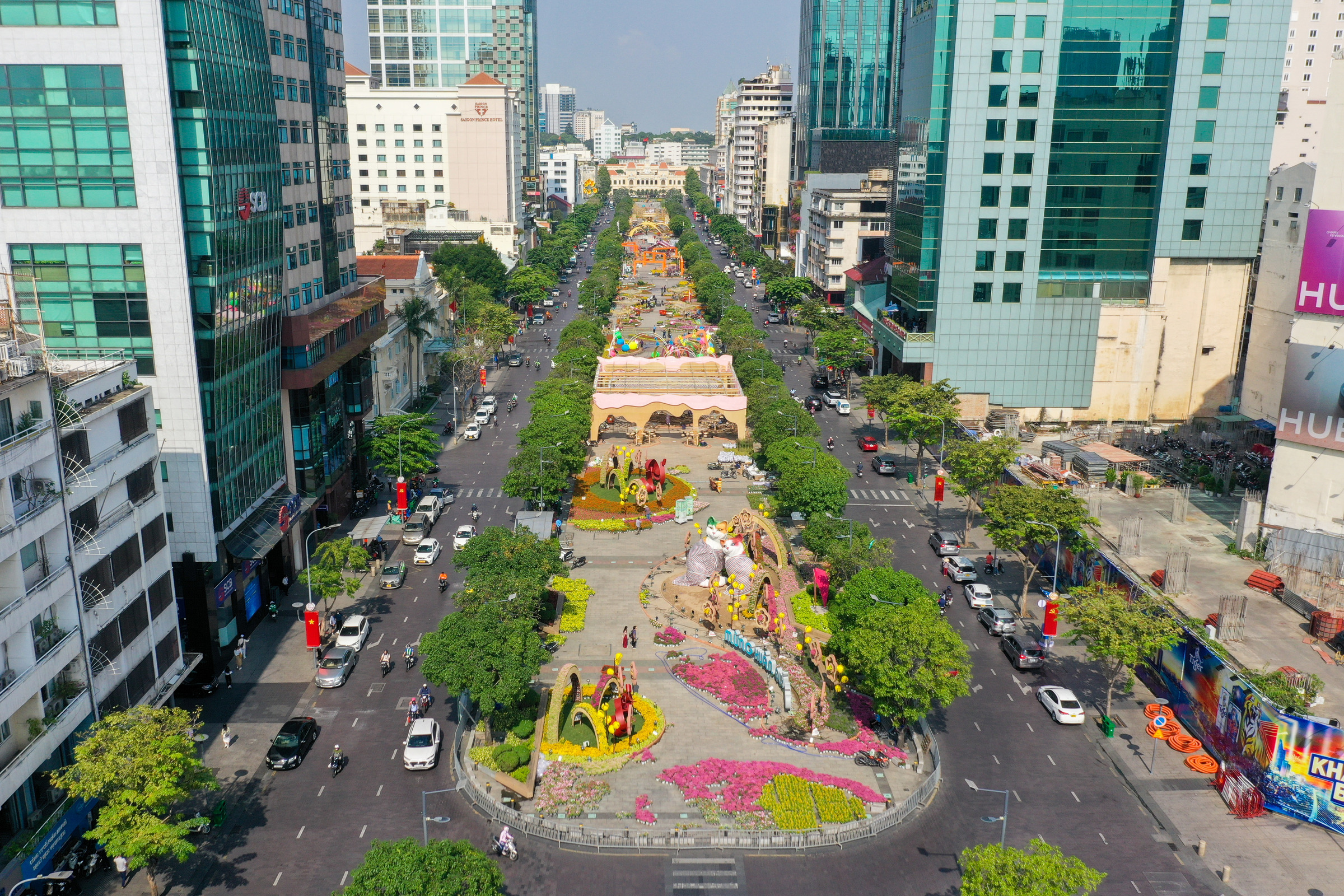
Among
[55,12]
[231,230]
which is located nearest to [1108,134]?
[231,230]

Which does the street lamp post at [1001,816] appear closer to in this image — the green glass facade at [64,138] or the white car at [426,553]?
the white car at [426,553]

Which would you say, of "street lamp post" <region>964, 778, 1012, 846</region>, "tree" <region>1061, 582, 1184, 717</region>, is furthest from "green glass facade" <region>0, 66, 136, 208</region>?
"tree" <region>1061, 582, 1184, 717</region>

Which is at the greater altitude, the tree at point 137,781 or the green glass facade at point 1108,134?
the green glass facade at point 1108,134

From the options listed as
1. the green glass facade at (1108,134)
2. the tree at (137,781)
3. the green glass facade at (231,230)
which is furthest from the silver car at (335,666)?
the green glass facade at (1108,134)

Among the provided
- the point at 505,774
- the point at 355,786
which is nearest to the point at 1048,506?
the point at 505,774

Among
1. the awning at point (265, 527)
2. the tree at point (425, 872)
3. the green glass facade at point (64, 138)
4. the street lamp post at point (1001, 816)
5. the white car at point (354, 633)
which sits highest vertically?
the green glass facade at point (64, 138)

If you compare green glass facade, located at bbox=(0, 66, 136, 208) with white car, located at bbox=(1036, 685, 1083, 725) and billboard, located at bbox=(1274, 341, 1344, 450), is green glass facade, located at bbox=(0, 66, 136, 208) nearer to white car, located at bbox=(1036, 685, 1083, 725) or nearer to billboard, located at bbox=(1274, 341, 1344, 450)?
white car, located at bbox=(1036, 685, 1083, 725)

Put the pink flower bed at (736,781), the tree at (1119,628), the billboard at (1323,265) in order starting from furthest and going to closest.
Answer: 1. the billboard at (1323,265)
2. the tree at (1119,628)
3. the pink flower bed at (736,781)
